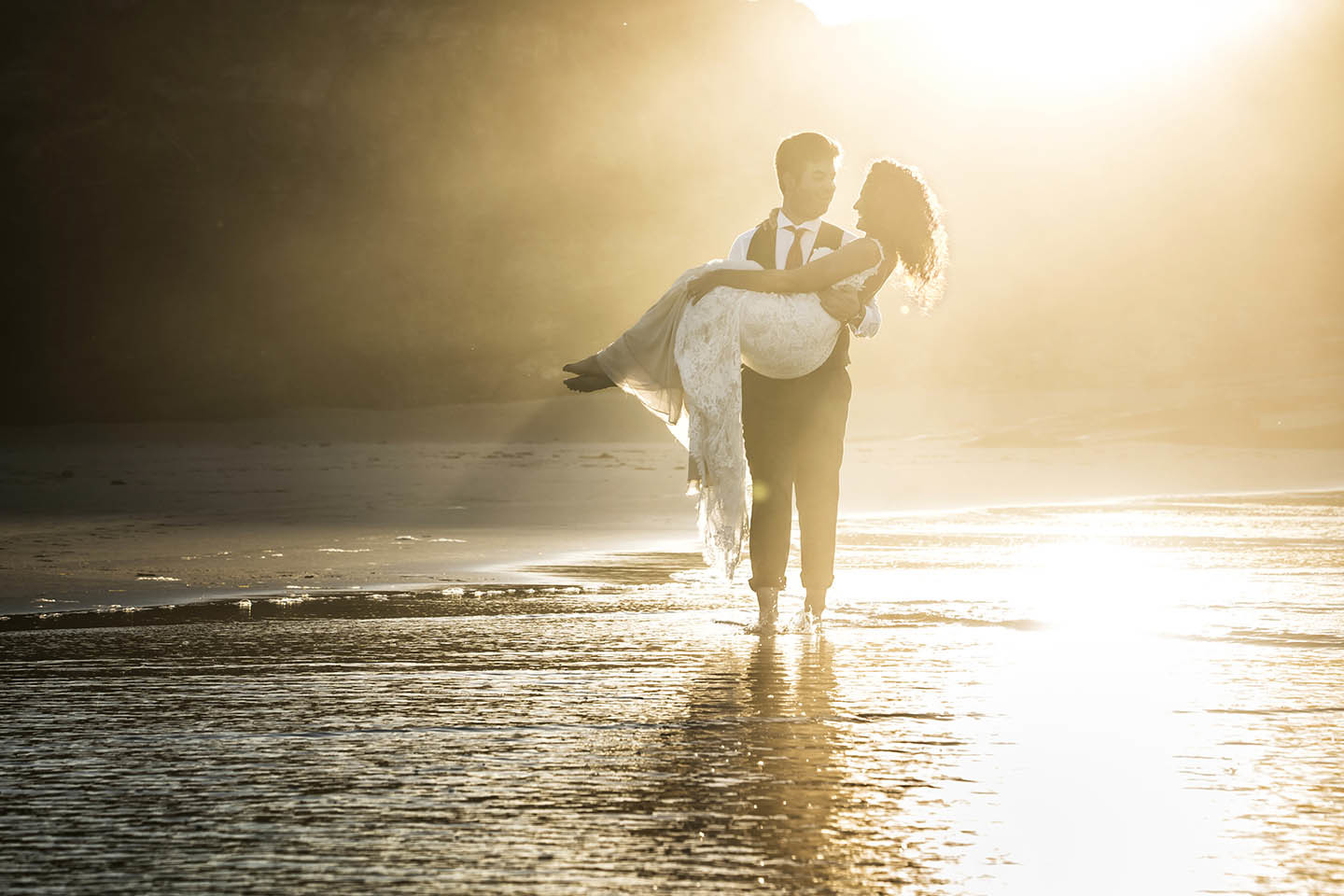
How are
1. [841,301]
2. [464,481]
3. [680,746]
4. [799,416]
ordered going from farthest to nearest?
[464,481], [799,416], [841,301], [680,746]

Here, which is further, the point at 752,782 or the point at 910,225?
the point at 910,225

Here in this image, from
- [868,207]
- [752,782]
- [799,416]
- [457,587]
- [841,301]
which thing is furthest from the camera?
[457,587]

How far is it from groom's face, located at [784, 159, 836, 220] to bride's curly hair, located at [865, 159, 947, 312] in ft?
0.62

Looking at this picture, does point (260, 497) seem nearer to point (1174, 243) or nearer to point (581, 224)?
point (581, 224)

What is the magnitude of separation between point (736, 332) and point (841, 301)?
0.32 metres

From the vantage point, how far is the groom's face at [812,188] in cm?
527

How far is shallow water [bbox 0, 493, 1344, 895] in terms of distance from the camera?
2.54 metres

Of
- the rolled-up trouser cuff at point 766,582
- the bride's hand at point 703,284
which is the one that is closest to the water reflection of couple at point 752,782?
the rolled-up trouser cuff at point 766,582

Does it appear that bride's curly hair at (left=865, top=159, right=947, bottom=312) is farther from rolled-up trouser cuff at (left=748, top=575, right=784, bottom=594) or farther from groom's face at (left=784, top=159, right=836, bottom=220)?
rolled-up trouser cuff at (left=748, top=575, right=784, bottom=594)

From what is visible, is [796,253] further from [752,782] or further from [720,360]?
[752,782]

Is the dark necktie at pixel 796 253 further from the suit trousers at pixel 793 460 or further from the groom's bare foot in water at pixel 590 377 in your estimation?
the groom's bare foot in water at pixel 590 377

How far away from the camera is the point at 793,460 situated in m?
5.36

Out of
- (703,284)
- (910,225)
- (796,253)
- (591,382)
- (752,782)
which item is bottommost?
(752,782)

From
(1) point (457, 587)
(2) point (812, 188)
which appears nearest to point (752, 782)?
(2) point (812, 188)
